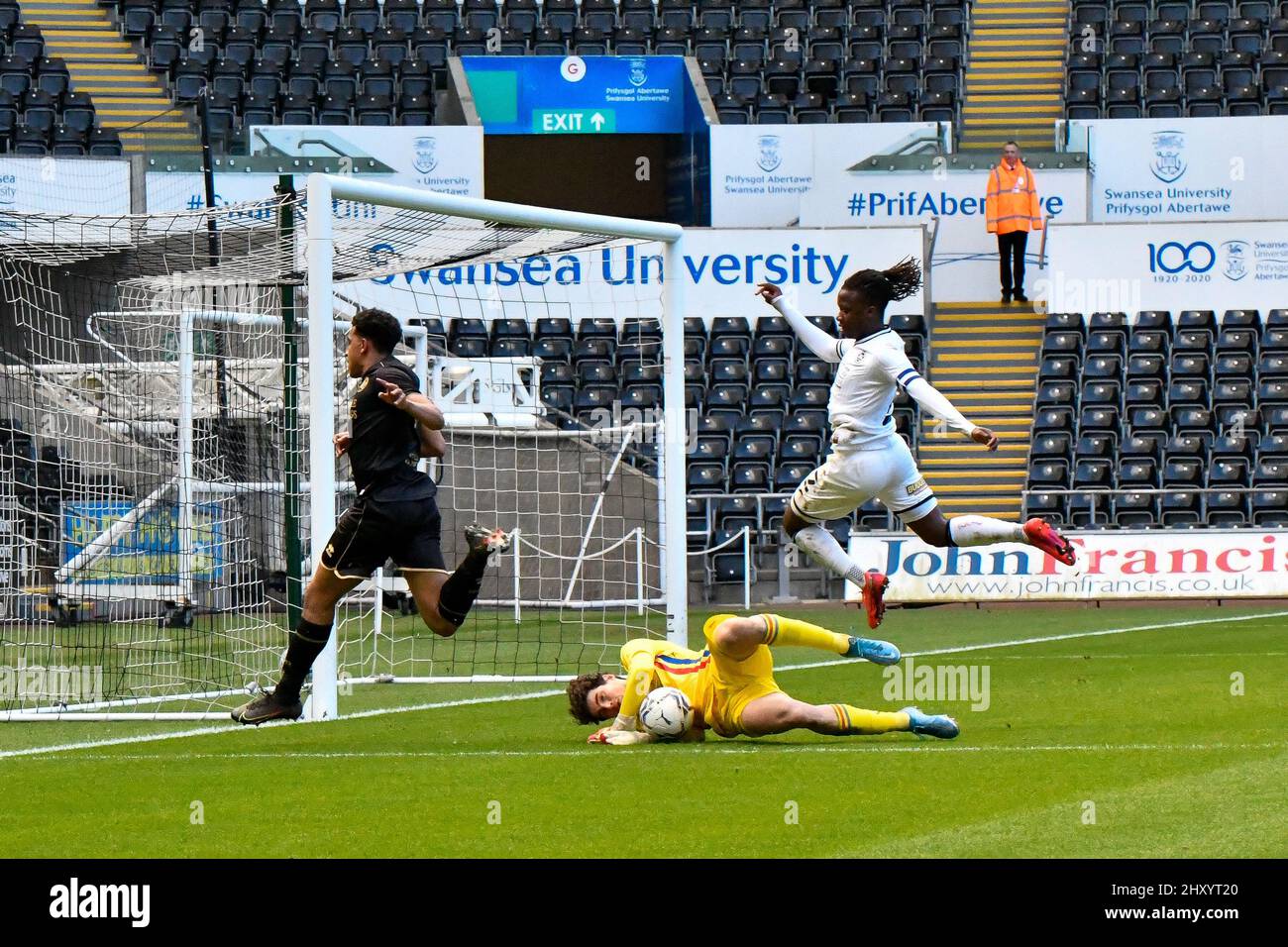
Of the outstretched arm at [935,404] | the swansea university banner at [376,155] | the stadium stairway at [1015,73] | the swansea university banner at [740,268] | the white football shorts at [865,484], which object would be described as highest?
the stadium stairway at [1015,73]

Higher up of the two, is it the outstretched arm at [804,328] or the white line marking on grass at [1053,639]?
the outstretched arm at [804,328]

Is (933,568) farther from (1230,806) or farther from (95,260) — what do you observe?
(1230,806)

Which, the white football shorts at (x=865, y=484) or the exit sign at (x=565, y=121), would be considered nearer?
the white football shorts at (x=865, y=484)

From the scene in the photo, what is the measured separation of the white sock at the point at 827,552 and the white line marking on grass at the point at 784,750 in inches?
76.8

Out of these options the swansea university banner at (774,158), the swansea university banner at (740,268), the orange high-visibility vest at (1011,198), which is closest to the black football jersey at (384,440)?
the swansea university banner at (740,268)

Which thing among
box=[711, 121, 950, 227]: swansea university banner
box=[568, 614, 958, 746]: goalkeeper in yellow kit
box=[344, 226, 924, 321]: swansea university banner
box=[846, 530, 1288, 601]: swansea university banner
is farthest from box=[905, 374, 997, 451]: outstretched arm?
box=[711, 121, 950, 227]: swansea university banner

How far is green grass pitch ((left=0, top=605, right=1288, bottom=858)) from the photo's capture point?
21.0ft

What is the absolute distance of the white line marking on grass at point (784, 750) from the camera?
870 centimetres

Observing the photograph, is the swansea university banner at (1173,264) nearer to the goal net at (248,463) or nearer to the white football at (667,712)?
the goal net at (248,463)

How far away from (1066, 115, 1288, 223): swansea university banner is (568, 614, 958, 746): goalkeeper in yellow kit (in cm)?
2038

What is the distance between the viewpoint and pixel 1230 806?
694 centimetres

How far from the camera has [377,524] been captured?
9.79m

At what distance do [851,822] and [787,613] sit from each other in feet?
47.5

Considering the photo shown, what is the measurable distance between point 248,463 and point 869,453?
6.98 meters
